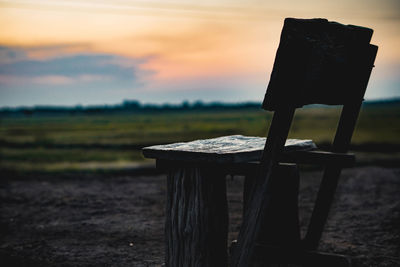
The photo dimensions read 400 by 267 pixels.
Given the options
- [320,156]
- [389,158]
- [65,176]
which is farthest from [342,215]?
[389,158]

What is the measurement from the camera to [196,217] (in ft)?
10.4

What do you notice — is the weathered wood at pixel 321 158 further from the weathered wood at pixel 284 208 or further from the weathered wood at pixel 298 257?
the weathered wood at pixel 298 257

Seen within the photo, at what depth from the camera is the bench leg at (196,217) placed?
316 cm

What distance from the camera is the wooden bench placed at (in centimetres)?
287

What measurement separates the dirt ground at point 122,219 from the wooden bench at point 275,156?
1.39m

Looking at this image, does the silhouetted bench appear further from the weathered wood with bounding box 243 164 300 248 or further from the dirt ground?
the dirt ground

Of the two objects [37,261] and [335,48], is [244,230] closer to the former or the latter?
[335,48]

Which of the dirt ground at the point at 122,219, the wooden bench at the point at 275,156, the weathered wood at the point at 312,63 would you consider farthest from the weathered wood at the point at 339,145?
the dirt ground at the point at 122,219

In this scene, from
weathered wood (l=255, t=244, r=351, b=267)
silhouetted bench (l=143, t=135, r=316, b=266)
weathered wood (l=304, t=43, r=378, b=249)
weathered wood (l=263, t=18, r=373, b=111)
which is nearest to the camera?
weathered wood (l=263, t=18, r=373, b=111)

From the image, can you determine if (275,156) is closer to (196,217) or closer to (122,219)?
(196,217)

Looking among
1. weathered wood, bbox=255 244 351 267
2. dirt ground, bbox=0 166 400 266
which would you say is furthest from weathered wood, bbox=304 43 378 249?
dirt ground, bbox=0 166 400 266

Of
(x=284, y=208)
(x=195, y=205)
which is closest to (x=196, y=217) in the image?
(x=195, y=205)

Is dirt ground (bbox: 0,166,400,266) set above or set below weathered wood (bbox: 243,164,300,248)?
below

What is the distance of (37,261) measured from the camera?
15.8 ft
